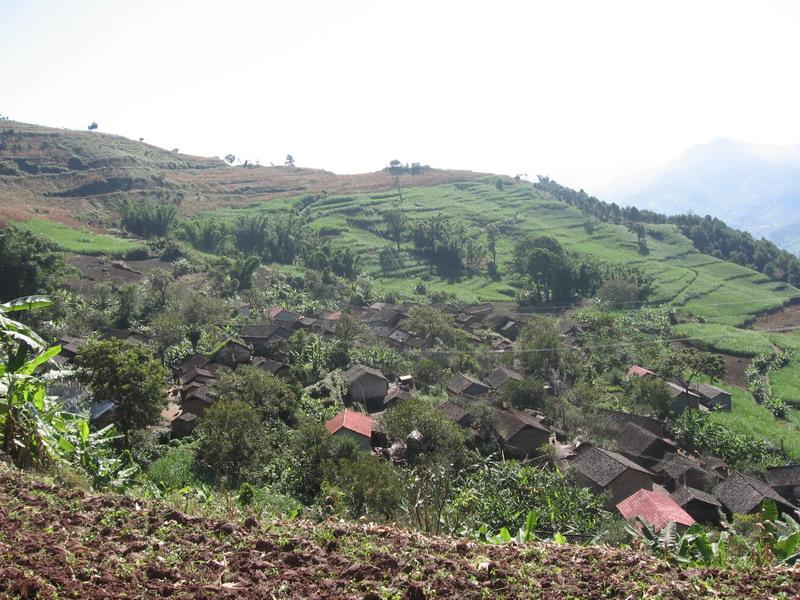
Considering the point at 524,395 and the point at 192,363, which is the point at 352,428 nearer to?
the point at 524,395

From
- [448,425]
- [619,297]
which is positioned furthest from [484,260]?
[448,425]

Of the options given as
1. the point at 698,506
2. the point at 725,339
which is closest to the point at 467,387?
the point at 698,506

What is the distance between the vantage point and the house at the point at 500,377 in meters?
39.2

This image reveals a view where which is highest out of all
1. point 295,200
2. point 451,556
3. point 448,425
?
point 295,200

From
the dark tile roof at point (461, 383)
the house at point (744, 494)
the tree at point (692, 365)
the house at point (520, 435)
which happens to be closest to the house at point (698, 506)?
the house at point (744, 494)

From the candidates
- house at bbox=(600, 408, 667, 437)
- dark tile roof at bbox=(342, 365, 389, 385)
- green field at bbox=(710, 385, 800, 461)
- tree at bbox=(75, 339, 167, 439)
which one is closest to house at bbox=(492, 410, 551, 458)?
house at bbox=(600, 408, 667, 437)

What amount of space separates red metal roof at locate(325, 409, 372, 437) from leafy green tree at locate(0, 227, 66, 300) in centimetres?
2560

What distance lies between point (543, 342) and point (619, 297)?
28460 mm

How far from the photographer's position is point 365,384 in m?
35.7

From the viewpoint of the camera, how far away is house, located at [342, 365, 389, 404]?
35.4 meters

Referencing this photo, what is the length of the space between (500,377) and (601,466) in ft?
47.3

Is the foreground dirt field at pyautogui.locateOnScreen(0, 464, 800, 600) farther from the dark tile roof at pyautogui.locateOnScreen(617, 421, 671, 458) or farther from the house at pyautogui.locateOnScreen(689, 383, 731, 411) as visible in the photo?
the house at pyautogui.locateOnScreen(689, 383, 731, 411)

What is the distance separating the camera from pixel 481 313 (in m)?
60.6

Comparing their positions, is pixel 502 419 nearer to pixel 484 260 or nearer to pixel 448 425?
pixel 448 425
